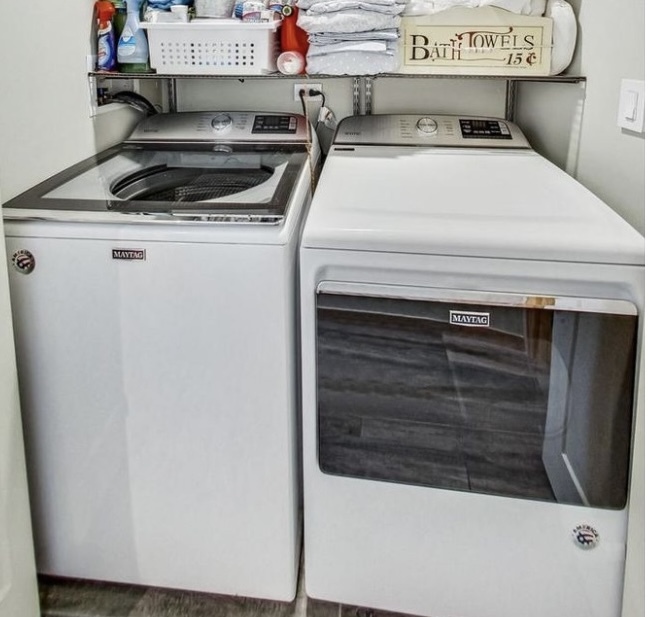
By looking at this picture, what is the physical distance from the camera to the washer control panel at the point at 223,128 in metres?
2.18

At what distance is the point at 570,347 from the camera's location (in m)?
1.33

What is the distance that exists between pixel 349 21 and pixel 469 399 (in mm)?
1170

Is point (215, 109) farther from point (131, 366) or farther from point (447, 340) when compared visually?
point (447, 340)

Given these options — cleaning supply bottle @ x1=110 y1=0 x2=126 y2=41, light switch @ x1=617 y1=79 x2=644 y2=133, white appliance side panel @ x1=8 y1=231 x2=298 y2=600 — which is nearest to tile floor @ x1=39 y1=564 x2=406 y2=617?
white appliance side panel @ x1=8 y1=231 x2=298 y2=600

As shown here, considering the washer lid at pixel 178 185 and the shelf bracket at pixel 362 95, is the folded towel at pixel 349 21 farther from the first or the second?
the shelf bracket at pixel 362 95

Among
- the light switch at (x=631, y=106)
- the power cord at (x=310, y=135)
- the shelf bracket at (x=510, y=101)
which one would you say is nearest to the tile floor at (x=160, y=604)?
the power cord at (x=310, y=135)

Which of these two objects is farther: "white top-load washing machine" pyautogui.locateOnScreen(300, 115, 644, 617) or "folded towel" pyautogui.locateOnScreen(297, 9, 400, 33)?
"folded towel" pyautogui.locateOnScreen(297, 9, 400, 33)

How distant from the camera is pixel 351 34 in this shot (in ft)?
6.19

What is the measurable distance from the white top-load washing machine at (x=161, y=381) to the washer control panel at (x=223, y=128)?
513 mm

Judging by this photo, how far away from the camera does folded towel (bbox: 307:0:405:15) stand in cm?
184

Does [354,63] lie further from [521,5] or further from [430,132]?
[521,5]

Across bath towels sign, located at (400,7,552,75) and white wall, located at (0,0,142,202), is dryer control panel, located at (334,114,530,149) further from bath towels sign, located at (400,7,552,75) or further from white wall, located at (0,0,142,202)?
white wall, located at (0,0,142,202)

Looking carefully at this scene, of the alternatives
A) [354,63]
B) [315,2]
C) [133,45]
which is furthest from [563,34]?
[133,45]

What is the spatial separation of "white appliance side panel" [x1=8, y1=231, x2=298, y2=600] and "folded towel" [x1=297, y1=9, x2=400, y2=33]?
0.87m
